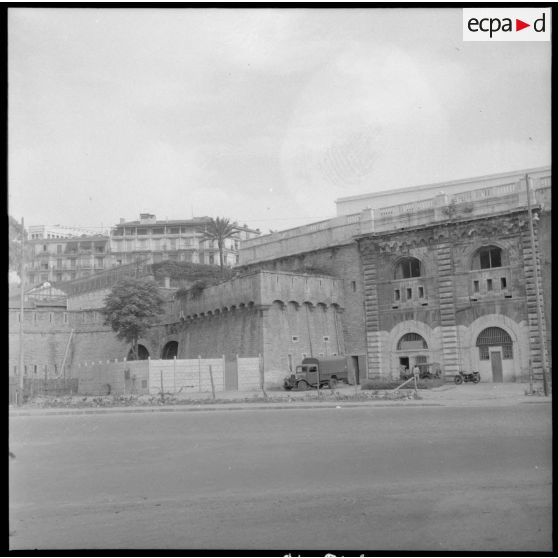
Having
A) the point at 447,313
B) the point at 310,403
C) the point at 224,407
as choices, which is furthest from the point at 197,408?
the point at 447,313

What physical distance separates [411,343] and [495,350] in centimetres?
485

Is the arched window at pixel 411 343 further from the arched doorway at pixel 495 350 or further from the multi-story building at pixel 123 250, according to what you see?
the multi-story building at pixel 123 250

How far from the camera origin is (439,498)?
821 centimetres

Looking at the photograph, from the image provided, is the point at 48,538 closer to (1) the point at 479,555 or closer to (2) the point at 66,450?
(1) the point at 479,555

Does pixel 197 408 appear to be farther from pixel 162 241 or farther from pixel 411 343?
pixel 162 241

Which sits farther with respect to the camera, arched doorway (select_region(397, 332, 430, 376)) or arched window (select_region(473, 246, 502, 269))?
arched doorway (select_region(397, 332, 430, 376))

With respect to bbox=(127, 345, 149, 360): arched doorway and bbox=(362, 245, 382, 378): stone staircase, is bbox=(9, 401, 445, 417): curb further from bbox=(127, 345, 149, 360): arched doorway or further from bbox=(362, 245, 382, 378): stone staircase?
bbox=(127, 345, 149, 360): arched doorway

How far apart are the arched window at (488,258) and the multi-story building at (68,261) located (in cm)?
3021

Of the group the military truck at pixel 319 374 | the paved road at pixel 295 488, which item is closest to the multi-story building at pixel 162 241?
the military truck at pixel 319 374

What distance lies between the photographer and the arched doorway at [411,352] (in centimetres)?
3659

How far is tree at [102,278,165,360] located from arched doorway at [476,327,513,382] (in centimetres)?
1950

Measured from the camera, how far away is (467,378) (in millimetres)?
33875

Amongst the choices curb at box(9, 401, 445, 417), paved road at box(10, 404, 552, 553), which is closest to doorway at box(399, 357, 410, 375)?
curb at box(9, 401, 445, 417)

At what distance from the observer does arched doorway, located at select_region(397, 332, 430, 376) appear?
36.6 metres
